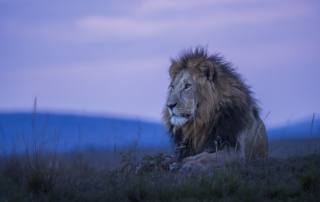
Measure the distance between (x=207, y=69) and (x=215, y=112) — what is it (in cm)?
76

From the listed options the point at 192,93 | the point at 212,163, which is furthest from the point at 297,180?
the point at 192,93

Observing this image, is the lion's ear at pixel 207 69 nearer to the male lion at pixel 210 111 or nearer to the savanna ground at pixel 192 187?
the male lion at pixel 210 111

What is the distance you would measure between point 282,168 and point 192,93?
2.03 m

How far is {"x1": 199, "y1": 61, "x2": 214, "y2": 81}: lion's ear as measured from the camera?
264 inches

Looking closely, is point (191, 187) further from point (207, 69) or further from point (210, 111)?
point (207, 69)

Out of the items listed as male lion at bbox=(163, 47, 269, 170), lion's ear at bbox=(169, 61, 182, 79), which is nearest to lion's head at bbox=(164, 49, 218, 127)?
male lion at bbox=(163, 47, 269, 170)

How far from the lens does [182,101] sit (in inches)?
255

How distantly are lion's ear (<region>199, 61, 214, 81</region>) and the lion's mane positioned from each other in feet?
0.06

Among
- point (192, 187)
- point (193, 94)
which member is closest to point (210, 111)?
point (193, 94)

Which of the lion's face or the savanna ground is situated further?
the lion's face

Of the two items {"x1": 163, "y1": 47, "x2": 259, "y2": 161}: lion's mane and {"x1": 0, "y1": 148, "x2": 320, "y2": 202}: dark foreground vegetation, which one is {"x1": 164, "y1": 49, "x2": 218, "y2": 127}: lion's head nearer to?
{"x1": 163, "y1": 47, "x2": 259, "y2": 161}: lion's mane

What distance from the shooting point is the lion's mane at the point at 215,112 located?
6500mm

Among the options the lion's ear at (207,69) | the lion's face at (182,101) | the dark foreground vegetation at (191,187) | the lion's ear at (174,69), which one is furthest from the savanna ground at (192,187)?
the lion's ear at (174,69)

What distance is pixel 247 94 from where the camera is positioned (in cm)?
700
